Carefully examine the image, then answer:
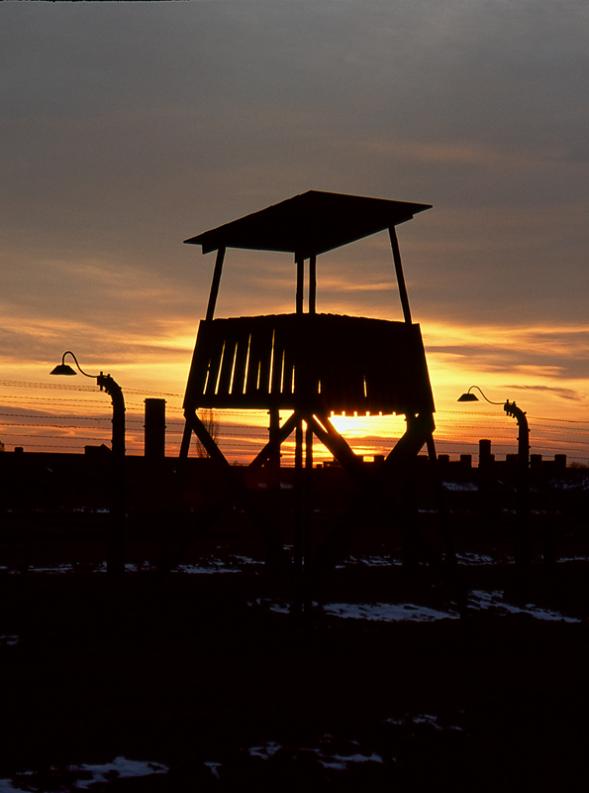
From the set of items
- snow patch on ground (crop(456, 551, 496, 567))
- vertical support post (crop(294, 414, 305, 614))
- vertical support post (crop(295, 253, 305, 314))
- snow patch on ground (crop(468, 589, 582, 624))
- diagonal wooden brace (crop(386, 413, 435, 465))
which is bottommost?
snow patch on ground (crop(468, 589, 582, 624))

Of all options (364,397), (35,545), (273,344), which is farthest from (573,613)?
(35,545)

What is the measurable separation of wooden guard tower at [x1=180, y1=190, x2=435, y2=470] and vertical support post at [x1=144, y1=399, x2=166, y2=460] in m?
3.59

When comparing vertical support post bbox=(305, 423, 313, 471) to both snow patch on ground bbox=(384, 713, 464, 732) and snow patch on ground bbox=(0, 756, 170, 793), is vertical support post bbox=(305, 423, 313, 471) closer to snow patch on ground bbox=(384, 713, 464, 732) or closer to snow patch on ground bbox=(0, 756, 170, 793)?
snow patch on ground bbox=(384, 713, 464, 732)

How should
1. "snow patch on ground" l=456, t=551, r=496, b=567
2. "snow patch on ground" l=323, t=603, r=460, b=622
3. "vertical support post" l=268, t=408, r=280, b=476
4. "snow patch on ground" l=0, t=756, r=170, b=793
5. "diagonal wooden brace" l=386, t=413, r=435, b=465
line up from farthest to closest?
1. "snow patch on ground" l=456, t=551, r=496, b=567
2. "vertical support post" l=268, t=408, r=280, b=476
3. "diagonal wooden brace" l=386, t=413, r=435, b=465
4. "snow patch on ground" l=323, t=603, r=460, b=622
5. "snow patch on ground" l=0, t=756, r=170, b=793

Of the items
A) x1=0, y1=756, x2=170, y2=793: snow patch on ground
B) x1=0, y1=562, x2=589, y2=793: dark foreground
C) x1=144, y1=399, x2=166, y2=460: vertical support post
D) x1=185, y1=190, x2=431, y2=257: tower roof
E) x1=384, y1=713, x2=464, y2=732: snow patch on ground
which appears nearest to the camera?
x1=0, y1=756, x2=170, y2=793: snow patch on ground

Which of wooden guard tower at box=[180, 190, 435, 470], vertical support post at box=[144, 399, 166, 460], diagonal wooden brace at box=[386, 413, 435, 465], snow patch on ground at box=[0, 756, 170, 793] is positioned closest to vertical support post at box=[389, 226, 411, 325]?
wooden guard tower at box=[180, 190, 435, 470]

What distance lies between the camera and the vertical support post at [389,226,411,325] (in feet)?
50.3

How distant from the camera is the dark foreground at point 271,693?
7.21 m

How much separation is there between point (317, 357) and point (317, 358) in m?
0.01

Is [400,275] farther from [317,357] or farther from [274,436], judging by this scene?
[274,436]

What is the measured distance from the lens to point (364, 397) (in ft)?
48.7

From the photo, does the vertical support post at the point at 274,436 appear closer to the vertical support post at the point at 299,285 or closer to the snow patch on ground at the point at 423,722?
the vertical support post at the point at 299,285

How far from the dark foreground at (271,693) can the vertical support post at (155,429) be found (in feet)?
14.6

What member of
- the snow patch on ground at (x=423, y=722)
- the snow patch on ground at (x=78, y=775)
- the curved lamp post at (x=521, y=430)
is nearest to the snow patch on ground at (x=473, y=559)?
the curved lamp post at (x=521, y=430)
